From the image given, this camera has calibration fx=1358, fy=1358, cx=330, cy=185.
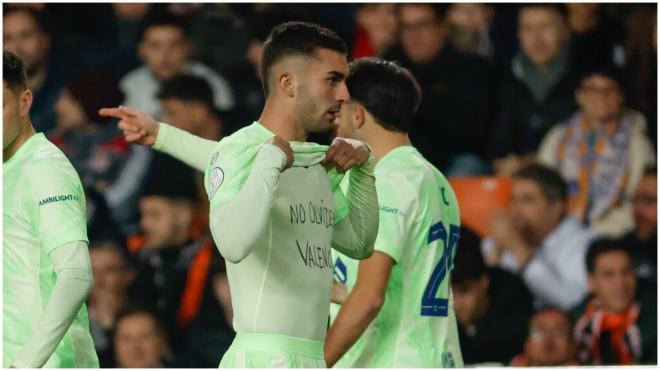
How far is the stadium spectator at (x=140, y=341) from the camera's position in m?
8.36

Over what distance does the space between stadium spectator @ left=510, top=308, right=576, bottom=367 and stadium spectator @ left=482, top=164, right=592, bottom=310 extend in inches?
3.8

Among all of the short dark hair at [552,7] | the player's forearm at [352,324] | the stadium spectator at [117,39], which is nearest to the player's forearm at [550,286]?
the short dark hair at [552,7]

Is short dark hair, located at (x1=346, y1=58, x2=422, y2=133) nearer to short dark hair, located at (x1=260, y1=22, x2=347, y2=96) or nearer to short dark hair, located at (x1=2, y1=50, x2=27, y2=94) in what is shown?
short dark hair, located at (x1=260, y1=22, x2=347, y2=96)

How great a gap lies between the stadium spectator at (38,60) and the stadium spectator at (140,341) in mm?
1388

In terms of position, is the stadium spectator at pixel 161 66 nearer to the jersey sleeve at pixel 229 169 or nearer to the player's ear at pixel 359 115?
the player's ear at pixel 359 115

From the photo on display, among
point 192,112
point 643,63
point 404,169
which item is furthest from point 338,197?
point 643,63

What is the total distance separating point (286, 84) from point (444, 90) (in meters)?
4.66

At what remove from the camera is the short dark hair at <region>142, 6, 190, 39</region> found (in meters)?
9.00

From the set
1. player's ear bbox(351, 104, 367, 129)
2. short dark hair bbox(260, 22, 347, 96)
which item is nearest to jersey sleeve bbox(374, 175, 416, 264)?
player's ear bbox(351, 104, 367, 129)

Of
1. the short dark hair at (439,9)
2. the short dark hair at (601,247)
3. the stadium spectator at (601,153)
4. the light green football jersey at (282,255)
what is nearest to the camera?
the light green football jersey at (282,255)

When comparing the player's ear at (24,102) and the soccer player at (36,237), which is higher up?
the player's ear at (24,102)

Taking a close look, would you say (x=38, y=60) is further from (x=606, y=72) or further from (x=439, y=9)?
(x=606, y=72)

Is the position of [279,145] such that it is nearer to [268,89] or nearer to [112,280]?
[268,89]

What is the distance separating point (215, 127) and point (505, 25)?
2.06 metres
